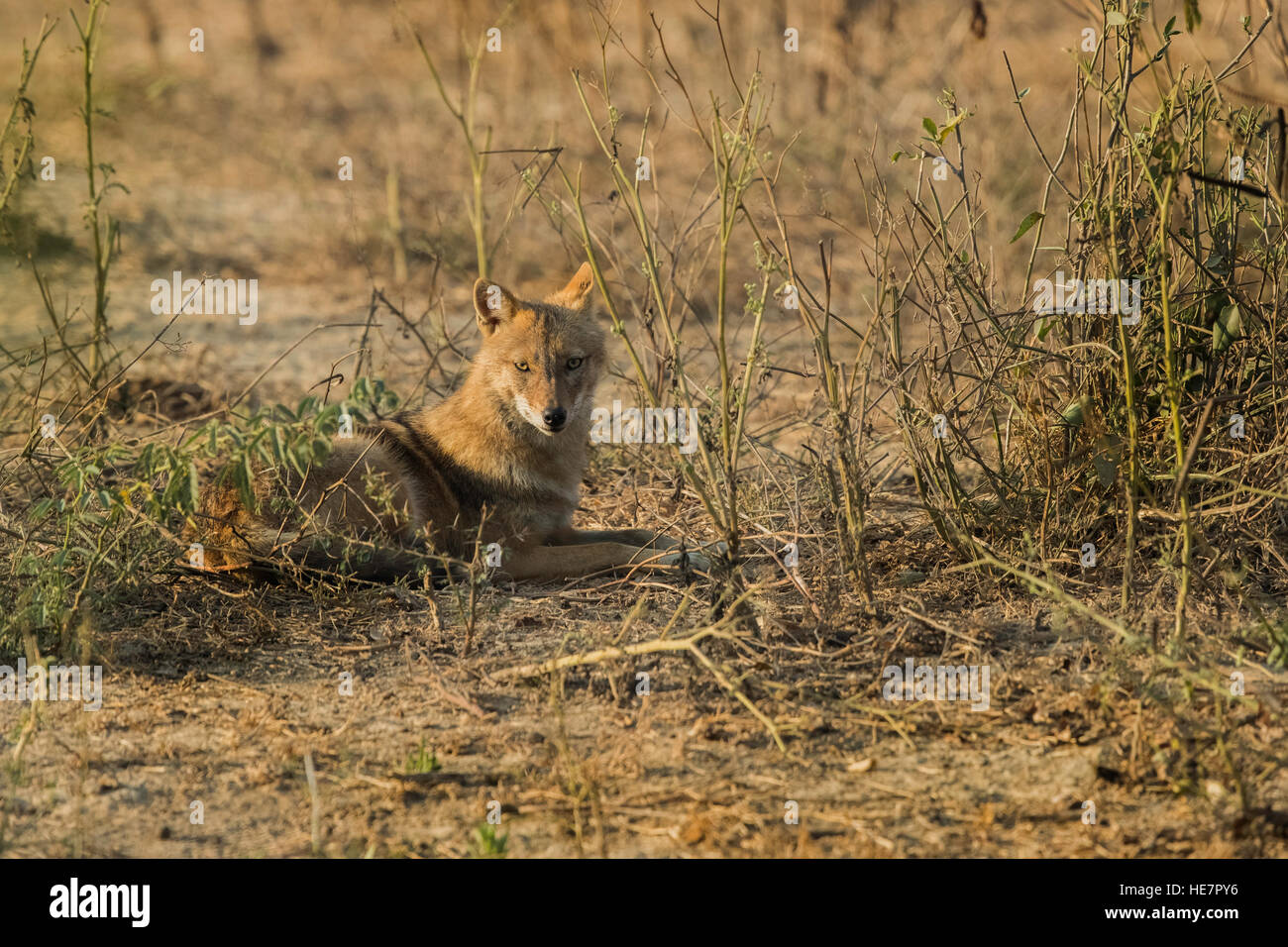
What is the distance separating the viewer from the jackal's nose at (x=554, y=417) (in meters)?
5.98

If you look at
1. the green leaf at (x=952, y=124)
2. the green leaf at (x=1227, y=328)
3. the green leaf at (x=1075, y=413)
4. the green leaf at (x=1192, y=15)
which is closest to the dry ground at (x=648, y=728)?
the green leaf at (x=952, y=124)

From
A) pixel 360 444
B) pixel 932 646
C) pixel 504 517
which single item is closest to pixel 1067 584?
pixel 932 646

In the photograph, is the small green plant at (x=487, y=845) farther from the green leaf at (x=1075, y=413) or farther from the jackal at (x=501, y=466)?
the green leaf at (x=1075, y=413)

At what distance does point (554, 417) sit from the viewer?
19.6 ft

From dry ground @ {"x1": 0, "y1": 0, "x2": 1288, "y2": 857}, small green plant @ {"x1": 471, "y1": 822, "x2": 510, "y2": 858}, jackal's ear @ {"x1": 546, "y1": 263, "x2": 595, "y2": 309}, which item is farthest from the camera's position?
jackal's ear @ {"x1": 546, "y1": 263, "x2": 595, "y2": 309}

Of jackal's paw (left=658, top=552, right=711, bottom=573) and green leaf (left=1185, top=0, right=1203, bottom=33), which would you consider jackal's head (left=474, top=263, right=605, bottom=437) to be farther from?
green leaf (left=1185, top=0, right=1203, bottom=33)

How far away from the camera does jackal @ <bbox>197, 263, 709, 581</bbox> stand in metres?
5.70

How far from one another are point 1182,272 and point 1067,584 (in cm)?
133

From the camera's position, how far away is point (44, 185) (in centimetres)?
1195

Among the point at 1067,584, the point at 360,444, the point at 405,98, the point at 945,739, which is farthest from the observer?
the point at 405,98

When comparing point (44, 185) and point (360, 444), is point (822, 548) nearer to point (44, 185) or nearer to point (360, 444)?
point (360, 444)

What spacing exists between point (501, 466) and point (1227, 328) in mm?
3183

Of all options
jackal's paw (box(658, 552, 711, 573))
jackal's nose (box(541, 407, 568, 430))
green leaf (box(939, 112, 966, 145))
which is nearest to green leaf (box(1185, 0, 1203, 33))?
green leaf (box(939, 112, 966, 145))

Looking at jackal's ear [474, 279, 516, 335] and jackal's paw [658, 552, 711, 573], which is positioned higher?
jackal's ear [474, 279, 516, 335]
